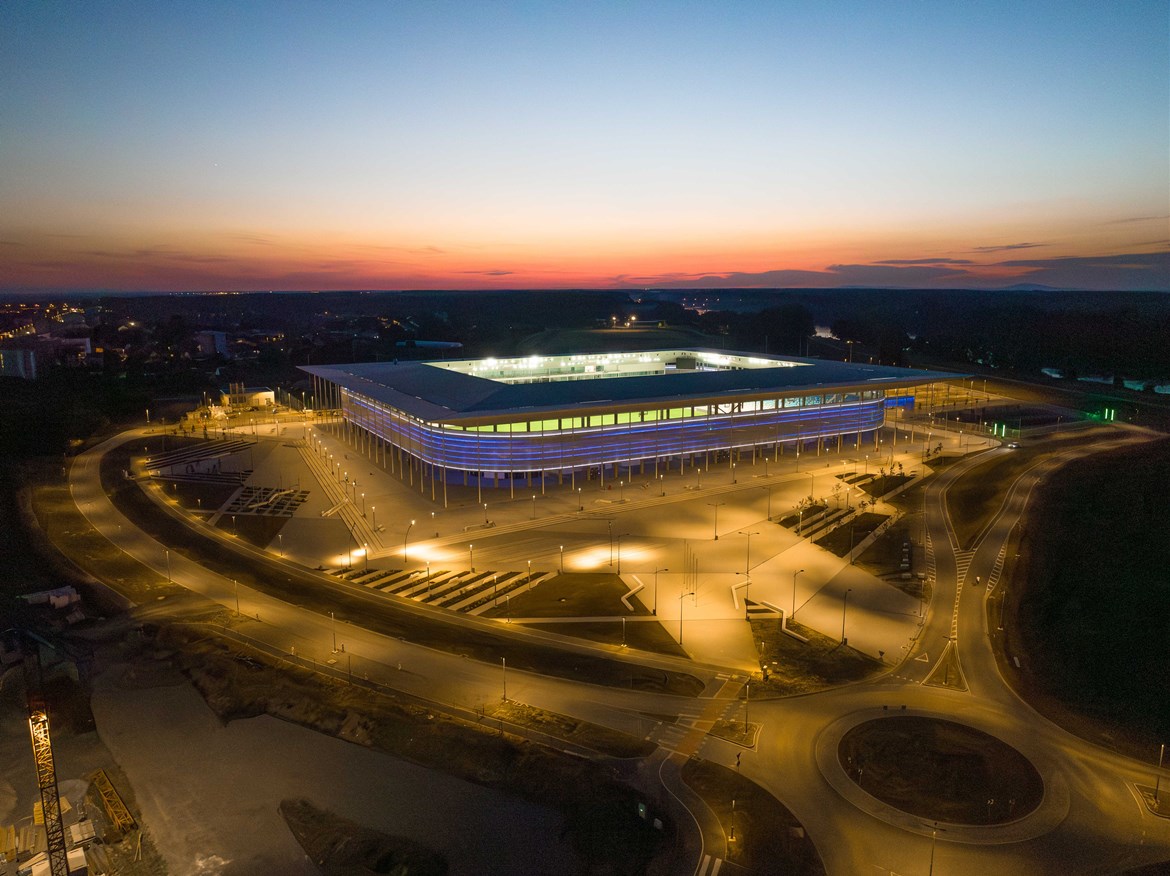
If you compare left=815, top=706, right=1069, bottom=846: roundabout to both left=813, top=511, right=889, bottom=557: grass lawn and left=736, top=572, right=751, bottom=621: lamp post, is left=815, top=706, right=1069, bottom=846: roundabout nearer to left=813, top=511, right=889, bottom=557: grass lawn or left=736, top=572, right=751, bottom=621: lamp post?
left=736, top=572, right=751, bottom=621: lamp post

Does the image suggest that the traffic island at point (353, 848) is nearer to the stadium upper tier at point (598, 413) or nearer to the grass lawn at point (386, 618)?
the grass lawn at point (386, 618)

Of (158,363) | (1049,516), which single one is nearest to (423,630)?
(1049,516)

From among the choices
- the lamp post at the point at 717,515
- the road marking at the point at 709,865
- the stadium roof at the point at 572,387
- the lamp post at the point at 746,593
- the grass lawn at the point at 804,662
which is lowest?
the road marking at the point at 709,865

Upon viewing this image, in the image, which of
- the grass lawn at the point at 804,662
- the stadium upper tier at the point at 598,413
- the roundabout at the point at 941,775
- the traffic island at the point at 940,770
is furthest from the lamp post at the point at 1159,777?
the stadium upper tier at the point at 598,413

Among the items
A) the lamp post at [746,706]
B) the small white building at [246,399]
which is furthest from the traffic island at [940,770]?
the small white building at [246,399]

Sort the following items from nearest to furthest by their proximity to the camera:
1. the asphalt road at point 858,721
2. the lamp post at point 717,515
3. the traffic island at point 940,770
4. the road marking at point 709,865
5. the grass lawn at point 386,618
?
the road marking at point 709,865 < the asphalt road at point 858,721 < the traffic island at point 940,770 < the grass lawn at point 386,618 < the lamp post at point 717,515

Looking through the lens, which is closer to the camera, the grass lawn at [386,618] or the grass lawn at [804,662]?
the grass lawn at [804,662]

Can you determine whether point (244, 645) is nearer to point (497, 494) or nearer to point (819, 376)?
point (497, 494)

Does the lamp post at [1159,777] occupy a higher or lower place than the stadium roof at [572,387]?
lower

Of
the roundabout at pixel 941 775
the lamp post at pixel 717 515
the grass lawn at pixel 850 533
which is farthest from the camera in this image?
the lamp post at pixel 717 515

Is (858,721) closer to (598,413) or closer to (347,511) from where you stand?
(598,413)
